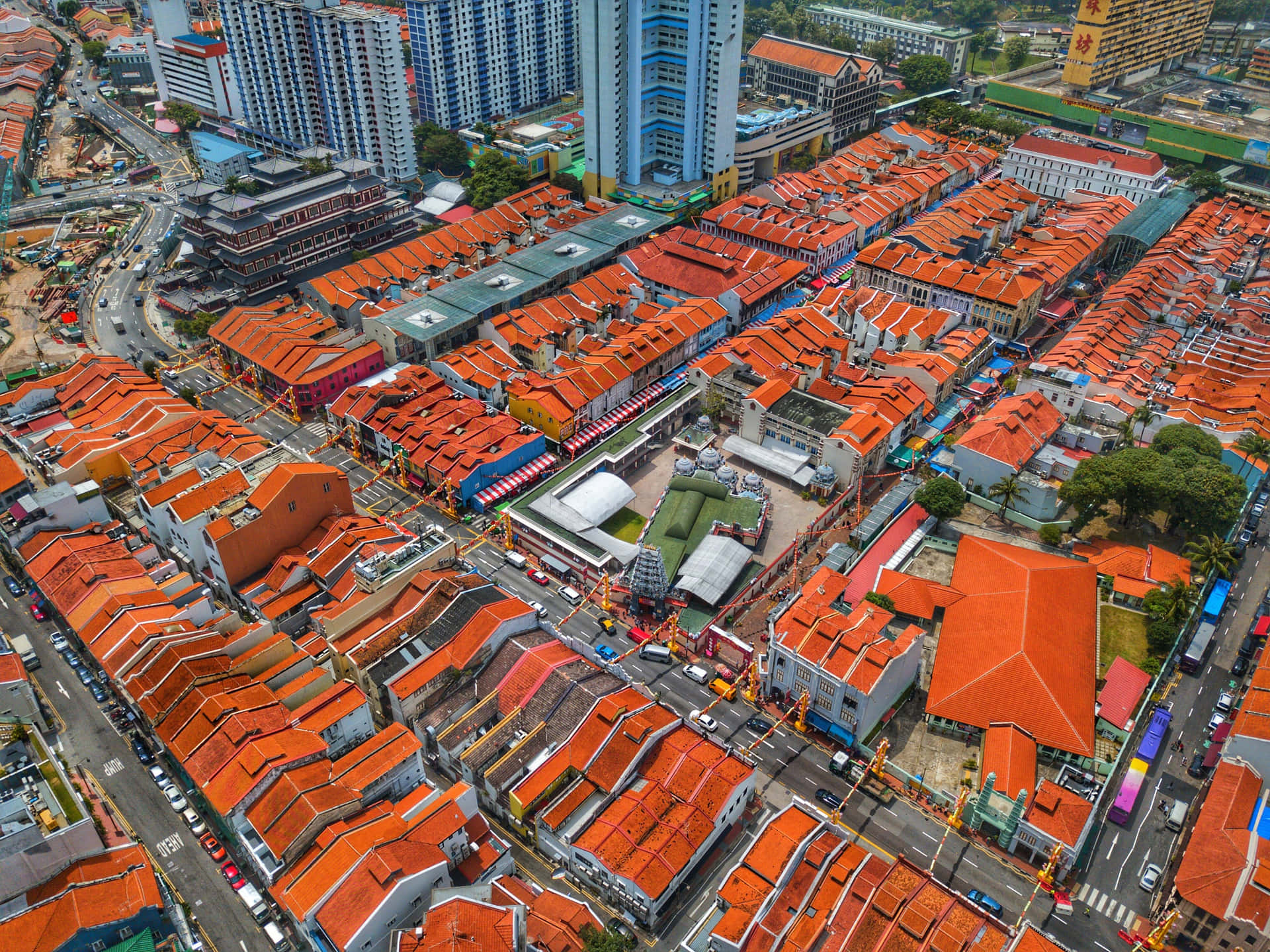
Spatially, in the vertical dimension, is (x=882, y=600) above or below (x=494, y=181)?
below

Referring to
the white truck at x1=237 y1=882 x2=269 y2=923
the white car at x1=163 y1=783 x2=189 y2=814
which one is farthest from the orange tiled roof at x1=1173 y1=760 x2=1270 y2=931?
the white car at x1=163 y1=783 x2=189 y2=814

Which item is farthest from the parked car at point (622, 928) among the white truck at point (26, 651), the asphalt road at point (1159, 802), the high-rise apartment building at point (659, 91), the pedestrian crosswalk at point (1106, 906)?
the high-rise apartment building at point (659, 91)

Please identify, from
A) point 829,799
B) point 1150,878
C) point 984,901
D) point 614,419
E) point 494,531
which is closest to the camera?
point 984,901

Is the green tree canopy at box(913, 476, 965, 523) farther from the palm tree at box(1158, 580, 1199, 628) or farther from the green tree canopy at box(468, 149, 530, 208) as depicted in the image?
the green tree canopy at box(468, 149, 530, 208)

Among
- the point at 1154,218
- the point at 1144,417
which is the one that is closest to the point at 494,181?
the point at 1144,417

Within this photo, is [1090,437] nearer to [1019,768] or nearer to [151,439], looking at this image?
[1019,768]

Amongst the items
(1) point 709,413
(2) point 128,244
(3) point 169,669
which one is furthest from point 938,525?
(2) point 128,244

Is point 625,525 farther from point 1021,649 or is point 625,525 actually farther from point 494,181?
point 494,181
